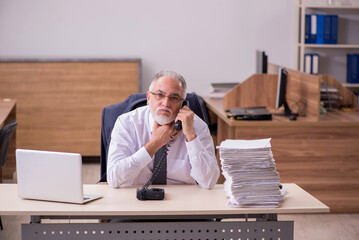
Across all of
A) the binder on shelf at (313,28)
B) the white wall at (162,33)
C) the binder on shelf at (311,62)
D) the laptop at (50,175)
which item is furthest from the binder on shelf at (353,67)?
the laptop at (50,175)

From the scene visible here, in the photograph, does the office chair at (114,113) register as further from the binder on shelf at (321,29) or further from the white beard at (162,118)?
the binder on shelf at (321,29)

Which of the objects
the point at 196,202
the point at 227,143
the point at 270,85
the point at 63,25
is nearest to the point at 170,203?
the point at 196,202

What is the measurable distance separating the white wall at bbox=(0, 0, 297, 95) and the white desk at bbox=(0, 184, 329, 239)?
435cm

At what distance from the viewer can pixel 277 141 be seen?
479 cm

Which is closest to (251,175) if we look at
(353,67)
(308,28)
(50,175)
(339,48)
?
(50,175)

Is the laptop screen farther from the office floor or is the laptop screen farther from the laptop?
the office floor

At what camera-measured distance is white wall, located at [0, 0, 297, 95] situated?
6848mm

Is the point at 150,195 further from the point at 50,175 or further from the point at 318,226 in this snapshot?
the point at 318,226

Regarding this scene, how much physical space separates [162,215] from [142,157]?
12.5 inches

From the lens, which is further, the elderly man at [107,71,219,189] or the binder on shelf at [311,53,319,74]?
the binder on shelf at [311,53,319,74]

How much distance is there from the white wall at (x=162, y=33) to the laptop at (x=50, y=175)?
445 centimetres

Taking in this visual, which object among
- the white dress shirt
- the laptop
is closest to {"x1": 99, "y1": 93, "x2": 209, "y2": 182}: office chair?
the white dress shirt

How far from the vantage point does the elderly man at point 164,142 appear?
114 inches

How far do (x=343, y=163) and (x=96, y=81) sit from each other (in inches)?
117
